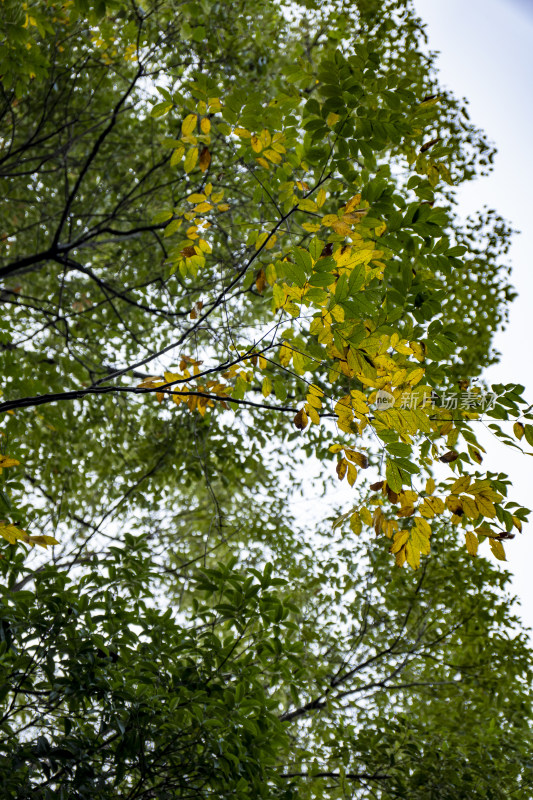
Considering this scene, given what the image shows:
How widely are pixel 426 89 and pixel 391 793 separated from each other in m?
4.60

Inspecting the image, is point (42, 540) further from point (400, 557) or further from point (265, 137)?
point (265, 137)

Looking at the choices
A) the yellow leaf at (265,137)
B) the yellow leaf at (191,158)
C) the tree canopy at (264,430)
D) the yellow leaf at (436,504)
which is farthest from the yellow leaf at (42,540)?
the yellow leaf at (265,137)

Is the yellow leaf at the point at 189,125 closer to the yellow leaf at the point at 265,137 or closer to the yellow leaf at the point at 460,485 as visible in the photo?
the yellow leaf at the point at 265,137

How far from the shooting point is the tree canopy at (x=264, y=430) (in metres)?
1.85

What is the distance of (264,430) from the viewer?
14.6 ft

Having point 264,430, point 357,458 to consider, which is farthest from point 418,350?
point 264,430

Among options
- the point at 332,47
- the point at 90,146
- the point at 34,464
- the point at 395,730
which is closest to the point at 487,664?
the point at 395,730

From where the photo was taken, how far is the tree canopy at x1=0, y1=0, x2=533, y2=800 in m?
1.85

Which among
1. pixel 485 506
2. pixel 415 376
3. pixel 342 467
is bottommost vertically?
pixel 485 506

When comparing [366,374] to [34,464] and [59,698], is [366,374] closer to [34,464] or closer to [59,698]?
[59,698]

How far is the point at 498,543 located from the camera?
1.73 m

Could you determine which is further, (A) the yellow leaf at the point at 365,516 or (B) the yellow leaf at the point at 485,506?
(A) the yellow leaf at the point at 365,516

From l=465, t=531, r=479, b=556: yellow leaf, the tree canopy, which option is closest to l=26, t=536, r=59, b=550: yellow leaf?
the tree canopy

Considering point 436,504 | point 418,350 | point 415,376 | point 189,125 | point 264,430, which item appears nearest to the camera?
point 415,376
